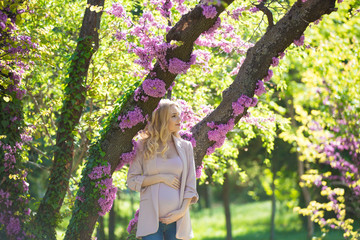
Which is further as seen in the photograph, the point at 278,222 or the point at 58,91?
the point at 278,222

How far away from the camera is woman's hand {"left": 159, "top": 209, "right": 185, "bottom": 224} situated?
541 centimetres

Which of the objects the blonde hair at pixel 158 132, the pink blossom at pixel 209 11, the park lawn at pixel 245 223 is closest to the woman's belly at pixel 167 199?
the blonde hair at pixel 158 132

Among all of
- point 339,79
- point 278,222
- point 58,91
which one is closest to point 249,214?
point 278,222

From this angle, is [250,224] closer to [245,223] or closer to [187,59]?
[245,223]

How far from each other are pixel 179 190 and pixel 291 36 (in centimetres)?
255

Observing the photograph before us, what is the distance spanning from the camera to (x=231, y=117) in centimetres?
688

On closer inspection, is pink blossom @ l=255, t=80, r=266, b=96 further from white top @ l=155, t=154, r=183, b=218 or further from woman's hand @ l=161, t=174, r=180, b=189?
woman's hand @ l=161, t=174, r=180, b=189

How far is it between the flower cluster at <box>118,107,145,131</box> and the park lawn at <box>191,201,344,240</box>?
46.1 ft

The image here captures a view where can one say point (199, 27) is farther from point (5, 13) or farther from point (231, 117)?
point (5, 13)

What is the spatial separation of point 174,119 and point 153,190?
0.75m

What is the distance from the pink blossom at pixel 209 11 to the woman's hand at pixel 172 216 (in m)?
2.19

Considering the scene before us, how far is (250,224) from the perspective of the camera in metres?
29.3

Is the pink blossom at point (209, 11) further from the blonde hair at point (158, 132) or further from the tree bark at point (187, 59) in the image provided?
the blonde hair at point (158, 132)

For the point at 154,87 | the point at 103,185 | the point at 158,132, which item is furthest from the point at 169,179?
the point at 103,185
